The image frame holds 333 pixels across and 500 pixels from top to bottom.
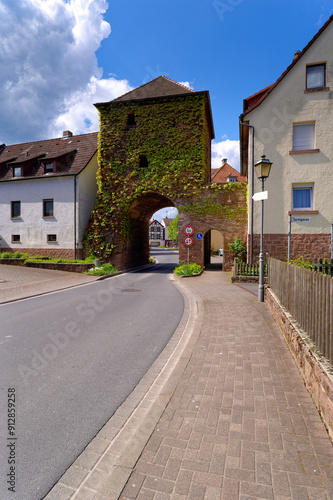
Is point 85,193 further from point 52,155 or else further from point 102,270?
point 102,270

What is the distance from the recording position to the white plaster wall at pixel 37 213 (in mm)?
21703

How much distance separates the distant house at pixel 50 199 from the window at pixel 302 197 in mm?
15505

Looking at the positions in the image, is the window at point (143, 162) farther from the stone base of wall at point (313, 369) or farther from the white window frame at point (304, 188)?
the stone base of wall at point (313, 369)

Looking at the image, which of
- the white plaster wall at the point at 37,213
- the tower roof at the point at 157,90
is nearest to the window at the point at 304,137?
the tower roof at the point at 157,90

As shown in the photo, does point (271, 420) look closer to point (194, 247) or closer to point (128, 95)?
point (194, 247)

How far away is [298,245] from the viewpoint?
51.6 ft

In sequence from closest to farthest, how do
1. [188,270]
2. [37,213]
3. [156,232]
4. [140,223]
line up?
[188,270]
[37,213]
[140,223]
[156,232]

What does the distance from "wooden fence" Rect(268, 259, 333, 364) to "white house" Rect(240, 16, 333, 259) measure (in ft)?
34.4

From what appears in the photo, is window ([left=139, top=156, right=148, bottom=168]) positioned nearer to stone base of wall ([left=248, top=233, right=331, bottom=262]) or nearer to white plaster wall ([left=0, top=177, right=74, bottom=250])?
white plaster wall ([left=0, top=177, right=74, bottom=250])

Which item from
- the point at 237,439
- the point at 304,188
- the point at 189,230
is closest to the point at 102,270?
the point at 189,230

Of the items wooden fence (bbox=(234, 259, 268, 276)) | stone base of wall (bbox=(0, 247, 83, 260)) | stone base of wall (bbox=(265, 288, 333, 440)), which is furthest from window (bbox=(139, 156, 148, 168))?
stone base of wall (bbox=(265, 288, 333, 440))

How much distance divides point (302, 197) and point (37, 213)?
65.6 feet

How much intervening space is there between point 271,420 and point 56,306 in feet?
24.3

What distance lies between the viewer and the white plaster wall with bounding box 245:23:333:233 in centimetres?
1495
